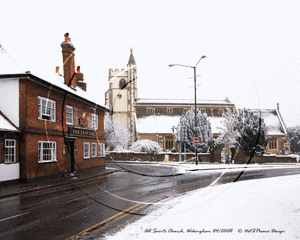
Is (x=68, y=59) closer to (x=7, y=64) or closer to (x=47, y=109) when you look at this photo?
(x=47, y=109)

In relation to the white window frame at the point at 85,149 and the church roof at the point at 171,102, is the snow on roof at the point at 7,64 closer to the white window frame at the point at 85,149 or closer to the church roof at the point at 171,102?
the white window frame at the point at 85,149

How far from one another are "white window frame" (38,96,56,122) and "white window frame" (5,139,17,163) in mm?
3105

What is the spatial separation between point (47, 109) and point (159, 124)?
4952 centimetres

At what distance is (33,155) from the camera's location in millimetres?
19297

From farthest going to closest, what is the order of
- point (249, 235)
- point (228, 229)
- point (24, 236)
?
point (24, 236)
point (228, 229)
point (249, 235)

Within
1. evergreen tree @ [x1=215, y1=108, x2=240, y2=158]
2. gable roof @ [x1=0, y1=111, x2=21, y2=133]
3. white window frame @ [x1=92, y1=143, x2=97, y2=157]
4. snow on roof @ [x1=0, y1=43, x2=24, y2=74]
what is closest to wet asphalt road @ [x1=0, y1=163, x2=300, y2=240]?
gable roof @ [x1=0, y1=111, x2=21, y2=133]

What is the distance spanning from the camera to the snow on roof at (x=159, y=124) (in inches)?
2623

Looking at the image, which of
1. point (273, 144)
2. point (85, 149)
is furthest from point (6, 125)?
point (273, 144)

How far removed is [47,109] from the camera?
2153cm

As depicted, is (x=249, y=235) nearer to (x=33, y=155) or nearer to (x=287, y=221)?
(x=287, y=221)

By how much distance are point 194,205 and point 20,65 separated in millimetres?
16441

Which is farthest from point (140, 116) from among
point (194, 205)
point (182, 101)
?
point (194, 205)

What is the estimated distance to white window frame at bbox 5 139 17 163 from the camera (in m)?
17.7

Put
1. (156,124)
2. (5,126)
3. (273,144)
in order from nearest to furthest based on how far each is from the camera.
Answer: (5,126), (273,144), (156,124)
